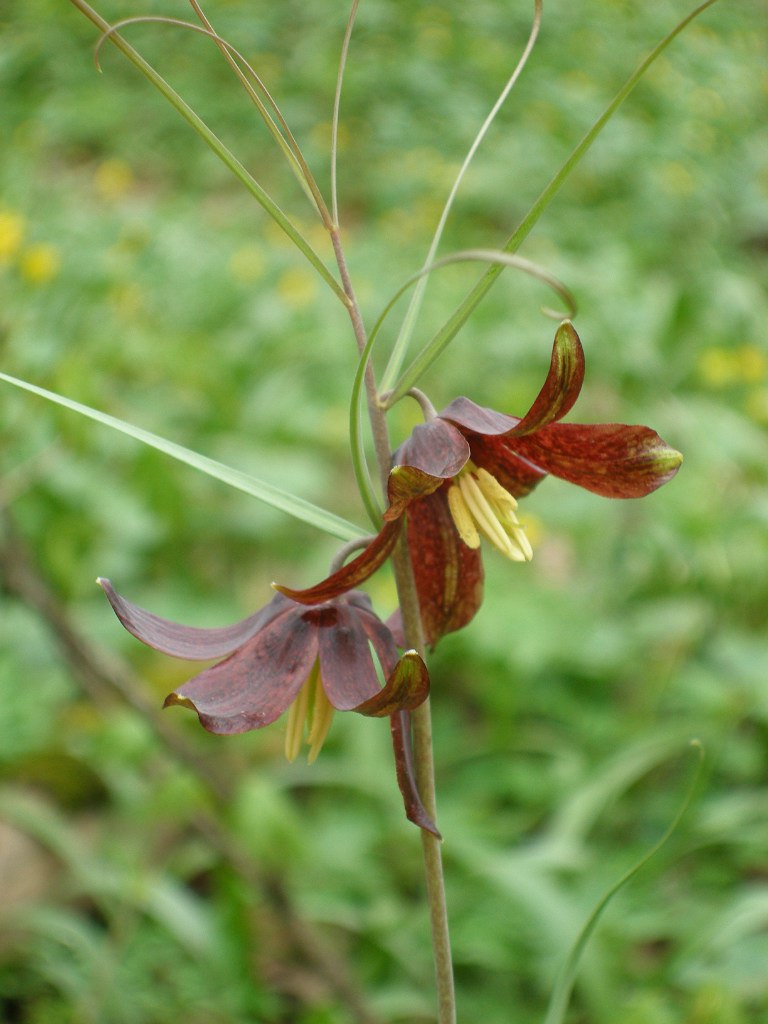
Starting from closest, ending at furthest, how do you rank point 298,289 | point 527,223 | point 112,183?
point 527,223 < point 298,289 < point 112,183

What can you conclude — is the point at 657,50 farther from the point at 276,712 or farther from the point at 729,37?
the point at 729,37

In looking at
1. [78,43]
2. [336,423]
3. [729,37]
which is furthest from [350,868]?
[729,37]

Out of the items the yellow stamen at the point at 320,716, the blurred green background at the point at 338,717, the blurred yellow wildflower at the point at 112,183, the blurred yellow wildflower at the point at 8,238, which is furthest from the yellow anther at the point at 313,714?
the blurred yellow wildflower at the point at 112,183

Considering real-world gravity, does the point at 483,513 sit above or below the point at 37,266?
below

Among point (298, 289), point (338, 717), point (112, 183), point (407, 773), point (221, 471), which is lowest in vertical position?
point (407, 773)

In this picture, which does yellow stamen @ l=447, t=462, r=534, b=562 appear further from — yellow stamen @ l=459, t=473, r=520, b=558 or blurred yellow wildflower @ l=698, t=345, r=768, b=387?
blurred yellow wildflower @ l=698, t=345, r=768, b=387

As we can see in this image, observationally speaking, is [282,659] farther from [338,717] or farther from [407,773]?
[338,717]

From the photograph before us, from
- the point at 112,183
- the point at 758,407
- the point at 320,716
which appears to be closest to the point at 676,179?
the point at 758,407

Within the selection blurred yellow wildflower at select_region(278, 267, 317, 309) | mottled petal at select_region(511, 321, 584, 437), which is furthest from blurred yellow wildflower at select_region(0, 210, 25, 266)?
mottled petal at select_region(511, 321, 584, 437)

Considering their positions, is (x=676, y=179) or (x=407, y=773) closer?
(x=407, y=773)
